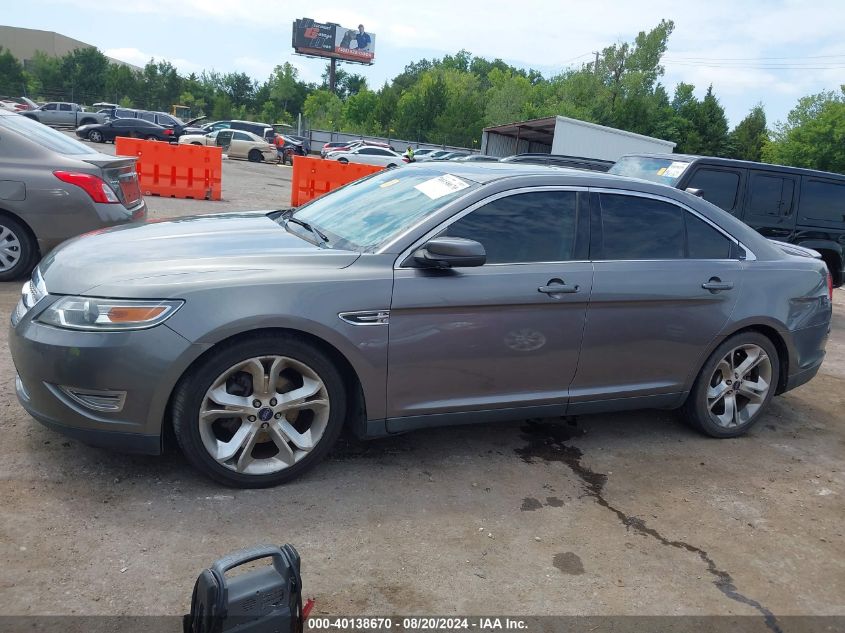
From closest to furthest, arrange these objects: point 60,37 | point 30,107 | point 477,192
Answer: point 477,192, point 30,107, point 60,37

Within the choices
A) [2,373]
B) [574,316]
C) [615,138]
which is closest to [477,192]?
[574,316]

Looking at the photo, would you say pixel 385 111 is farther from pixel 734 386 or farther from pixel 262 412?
pixel 262 412

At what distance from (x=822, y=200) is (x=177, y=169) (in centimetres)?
1127

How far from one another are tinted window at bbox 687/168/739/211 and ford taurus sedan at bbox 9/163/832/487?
381 cm

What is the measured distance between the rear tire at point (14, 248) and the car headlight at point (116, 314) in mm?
3839

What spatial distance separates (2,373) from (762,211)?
7.99 m

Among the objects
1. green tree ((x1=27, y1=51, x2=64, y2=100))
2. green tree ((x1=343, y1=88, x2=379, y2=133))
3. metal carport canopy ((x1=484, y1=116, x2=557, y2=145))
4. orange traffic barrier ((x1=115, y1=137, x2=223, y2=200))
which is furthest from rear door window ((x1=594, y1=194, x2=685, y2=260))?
green tree ((x1=27, y1=51, x2=64, y2=100))

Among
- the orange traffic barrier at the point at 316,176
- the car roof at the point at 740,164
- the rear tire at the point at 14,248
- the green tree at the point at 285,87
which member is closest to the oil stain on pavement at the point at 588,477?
the rear tire at the point at 14,248

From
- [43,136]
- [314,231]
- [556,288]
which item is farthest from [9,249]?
[556,288]

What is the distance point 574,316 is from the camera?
394cm

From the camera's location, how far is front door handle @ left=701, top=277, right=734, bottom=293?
4.35 metres

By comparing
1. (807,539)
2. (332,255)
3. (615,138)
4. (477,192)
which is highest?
(615,138)

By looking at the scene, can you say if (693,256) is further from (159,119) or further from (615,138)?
(159,119)

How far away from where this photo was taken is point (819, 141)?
1962 inches
